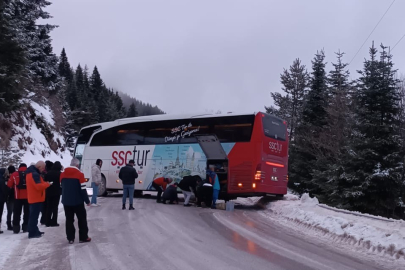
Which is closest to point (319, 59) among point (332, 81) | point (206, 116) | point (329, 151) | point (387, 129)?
point (332, 81)

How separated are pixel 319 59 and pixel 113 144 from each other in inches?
820

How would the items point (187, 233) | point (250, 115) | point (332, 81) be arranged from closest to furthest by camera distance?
point (187, 233) → point (250, 115) → point (332, 81)

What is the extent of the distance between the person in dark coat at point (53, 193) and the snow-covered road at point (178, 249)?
0.39m

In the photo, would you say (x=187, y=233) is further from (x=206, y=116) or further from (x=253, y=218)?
(x=206, y=116)

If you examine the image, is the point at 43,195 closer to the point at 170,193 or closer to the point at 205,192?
the point at 205,192

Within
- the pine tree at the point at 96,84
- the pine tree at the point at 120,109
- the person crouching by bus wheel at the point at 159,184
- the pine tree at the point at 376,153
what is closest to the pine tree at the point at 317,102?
the pine tree at the point at 376,153

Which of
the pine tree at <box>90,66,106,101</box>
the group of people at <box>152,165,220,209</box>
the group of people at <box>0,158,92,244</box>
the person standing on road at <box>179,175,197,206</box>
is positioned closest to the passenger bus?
the group of people at <box>152,165,220,209</box>

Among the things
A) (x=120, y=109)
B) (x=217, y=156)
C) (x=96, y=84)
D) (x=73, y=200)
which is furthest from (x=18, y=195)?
(x=96, y=84)

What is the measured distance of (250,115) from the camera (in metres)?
17.2

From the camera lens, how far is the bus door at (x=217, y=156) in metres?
17.6

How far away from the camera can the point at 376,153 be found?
20.5 metres

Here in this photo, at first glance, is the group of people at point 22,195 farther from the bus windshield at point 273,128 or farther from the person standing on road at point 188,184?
the bus windshield at point 273,128

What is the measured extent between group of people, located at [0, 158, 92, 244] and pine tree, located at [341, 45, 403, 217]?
14.9 m

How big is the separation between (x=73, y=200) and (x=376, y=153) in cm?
1630
